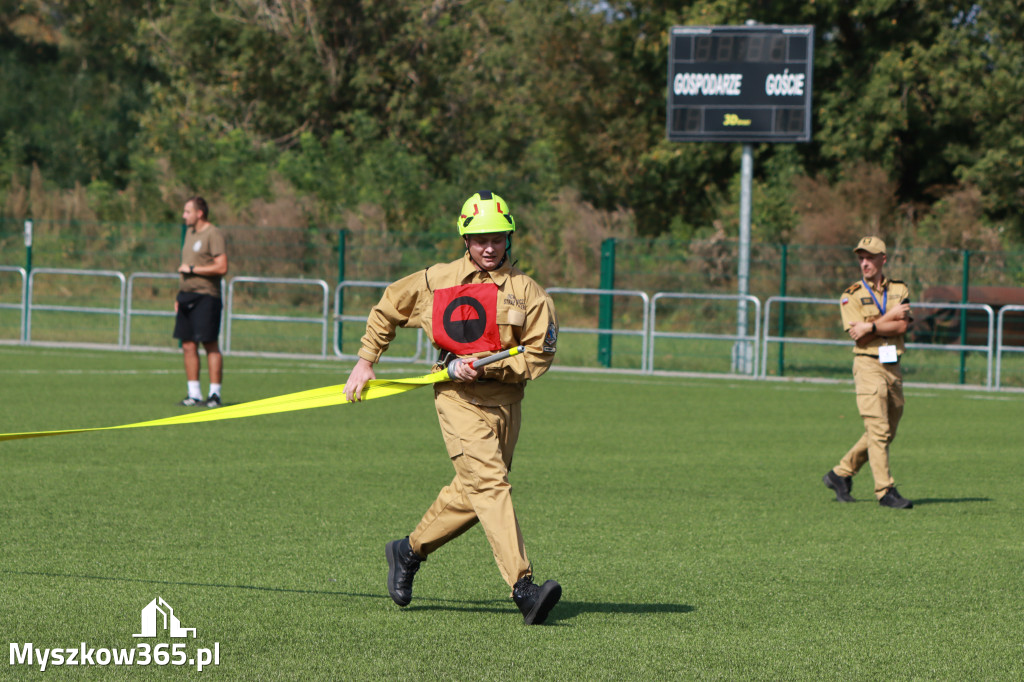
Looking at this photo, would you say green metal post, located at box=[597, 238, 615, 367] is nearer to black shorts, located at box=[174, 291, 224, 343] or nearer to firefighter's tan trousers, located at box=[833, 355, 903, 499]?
black shorts, located at box=[174, 291, 224, 343]

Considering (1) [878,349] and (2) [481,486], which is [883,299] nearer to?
(1) [878,349]

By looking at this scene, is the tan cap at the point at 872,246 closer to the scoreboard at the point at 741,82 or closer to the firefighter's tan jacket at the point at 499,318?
the firefighter's tan jacket at the point at 499,318

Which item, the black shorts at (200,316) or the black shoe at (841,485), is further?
the black shorts at (200,316)

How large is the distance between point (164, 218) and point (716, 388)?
18.9m

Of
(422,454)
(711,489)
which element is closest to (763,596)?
(711,489)

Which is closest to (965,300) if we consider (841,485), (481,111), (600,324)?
(600,324)

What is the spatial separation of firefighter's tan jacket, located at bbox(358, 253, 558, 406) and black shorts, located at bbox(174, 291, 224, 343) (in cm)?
808

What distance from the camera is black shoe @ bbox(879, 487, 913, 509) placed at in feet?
31.5

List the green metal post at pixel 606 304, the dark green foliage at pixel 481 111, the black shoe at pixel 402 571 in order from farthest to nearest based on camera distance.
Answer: the dark green foliage at pixel 481 111, the green metal post at pixel 606 304, the black shoe at pixel 402 571

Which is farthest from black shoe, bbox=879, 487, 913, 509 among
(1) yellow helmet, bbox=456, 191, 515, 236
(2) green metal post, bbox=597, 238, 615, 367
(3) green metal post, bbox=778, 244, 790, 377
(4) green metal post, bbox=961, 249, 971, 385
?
(2) green metal post, bbox=597, 238, 615, 367

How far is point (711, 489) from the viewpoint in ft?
33.5

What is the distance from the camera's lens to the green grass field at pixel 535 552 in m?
5.66

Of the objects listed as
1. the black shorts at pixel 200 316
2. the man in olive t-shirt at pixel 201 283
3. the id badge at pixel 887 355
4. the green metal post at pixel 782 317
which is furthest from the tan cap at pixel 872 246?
the green metal post at pixel 782 317

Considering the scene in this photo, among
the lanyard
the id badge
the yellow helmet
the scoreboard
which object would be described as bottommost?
the id badge
